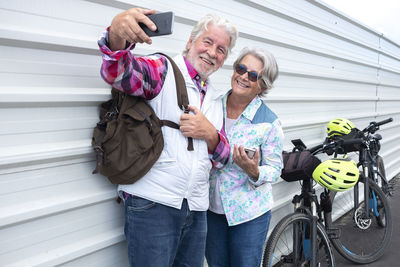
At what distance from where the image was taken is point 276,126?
2.03m

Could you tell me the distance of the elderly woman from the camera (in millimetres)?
1970

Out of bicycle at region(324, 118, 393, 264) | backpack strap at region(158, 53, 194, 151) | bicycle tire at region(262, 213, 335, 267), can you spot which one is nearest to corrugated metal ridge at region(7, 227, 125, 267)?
backpack strap at region(158, 53, 194, 151)

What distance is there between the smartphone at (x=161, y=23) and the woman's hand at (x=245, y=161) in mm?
797

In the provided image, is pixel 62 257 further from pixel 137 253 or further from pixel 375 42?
pixel 375 42

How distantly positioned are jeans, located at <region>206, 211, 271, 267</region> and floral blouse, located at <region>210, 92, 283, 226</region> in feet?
0.28

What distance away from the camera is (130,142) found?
1452 millimetres

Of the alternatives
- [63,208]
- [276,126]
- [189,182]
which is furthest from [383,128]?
[63,208]

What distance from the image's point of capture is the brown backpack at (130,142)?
144 cm

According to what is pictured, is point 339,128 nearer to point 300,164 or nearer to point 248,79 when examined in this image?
point 300,164

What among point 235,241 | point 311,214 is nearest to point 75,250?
point 235,241

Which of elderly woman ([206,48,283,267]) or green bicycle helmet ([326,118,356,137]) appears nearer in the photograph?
elderly woman ([206,48,283,267])

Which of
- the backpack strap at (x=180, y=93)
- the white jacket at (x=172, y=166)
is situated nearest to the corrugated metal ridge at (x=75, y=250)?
the white jacket at (x=172, y=166)

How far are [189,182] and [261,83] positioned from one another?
0.81 m

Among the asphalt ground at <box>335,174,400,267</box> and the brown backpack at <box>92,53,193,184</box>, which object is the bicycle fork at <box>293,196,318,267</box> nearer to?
the asphalt ground at <box>335,174,400,267</box>
